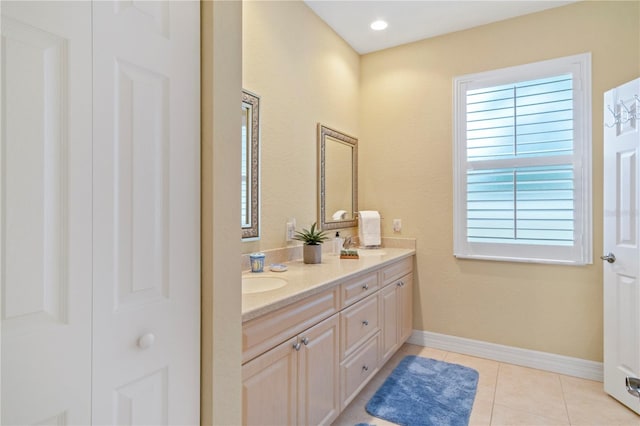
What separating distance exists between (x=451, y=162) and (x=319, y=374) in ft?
7.02

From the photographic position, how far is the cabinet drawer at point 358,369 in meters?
1.92

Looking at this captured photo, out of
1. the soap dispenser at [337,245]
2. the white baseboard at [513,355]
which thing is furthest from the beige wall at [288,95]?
the white baseboard at [513,355]

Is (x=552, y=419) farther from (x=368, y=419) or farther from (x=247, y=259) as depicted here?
(x=247, y=259)

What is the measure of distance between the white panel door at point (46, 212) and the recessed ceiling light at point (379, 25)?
2.59m

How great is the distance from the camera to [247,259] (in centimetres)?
200

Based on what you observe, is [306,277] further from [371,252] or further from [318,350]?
[371,252]

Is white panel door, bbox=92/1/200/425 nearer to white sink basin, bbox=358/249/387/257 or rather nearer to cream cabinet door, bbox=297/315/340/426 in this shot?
cream cabinet door, bbox=297/315/340/426

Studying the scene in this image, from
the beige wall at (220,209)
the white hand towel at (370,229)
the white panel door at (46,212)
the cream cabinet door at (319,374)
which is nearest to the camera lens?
the white panel door at (46,212)

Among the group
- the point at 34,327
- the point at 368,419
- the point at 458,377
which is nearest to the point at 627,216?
the point at 458,377

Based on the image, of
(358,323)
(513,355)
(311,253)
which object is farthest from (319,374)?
(513,355)

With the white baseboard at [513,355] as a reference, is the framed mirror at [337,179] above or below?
above

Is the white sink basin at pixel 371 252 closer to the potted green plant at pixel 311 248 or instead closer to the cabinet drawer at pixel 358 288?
the cabinet drawer at pixel 358 288

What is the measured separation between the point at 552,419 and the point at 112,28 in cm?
275

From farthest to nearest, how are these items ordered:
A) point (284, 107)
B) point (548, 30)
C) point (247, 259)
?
1. point (548, 30)
2. point (284, 107)
3. point (247, 259)
